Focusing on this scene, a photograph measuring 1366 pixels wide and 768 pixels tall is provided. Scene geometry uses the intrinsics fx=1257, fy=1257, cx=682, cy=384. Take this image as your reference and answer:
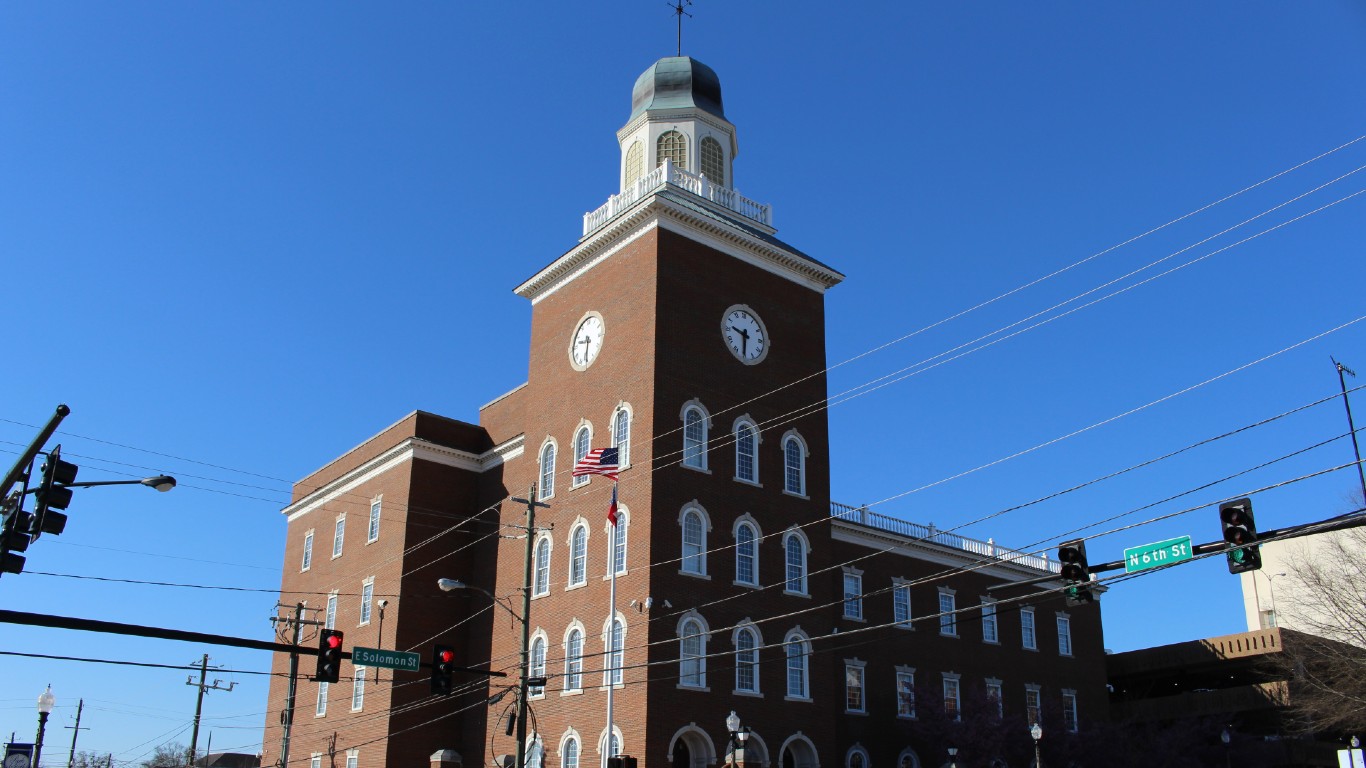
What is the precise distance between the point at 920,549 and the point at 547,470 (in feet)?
63.0

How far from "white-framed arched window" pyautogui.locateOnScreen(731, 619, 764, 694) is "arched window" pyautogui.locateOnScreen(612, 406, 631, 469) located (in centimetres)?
690

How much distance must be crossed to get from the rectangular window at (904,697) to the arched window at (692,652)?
14.8 m

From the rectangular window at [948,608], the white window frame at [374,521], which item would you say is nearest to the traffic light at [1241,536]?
the rectangular window at [948,608]

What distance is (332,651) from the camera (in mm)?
25906

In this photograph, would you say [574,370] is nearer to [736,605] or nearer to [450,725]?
[736,605]

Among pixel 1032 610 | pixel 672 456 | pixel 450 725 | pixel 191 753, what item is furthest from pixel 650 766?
pixel 1032 610

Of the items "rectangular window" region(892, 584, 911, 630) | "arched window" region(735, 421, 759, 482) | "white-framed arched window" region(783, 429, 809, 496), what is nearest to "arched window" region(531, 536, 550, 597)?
"arched window" region(735, 421, 759, 482)

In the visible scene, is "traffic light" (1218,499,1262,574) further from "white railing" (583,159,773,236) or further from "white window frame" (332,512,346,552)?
"white window frame" (332,512,346,552)

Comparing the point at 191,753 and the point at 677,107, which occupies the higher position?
the point at 677,107

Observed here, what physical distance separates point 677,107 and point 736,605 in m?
20.4

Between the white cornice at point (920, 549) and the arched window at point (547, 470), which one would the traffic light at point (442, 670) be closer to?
the arched window at point (547, 470)

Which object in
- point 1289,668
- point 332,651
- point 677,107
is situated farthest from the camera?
point 1289,668

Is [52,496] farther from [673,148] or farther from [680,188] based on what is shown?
[673,148]

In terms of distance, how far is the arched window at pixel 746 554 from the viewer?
144 ft
